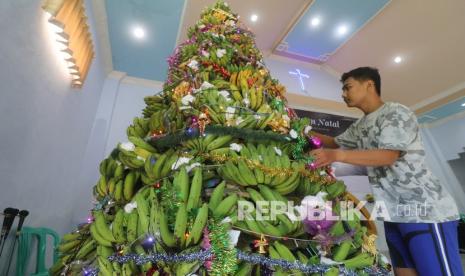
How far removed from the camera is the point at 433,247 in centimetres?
81

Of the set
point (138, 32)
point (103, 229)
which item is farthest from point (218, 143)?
point (138, 32)

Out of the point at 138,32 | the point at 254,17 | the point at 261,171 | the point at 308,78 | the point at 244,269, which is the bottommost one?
the point at 244,269

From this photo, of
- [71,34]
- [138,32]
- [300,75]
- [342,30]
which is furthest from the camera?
[300,75]

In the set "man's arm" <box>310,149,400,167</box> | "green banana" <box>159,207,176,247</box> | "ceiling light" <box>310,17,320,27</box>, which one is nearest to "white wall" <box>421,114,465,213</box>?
"ceiling light" <box>310,17,320,27</box>

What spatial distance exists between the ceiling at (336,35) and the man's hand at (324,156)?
2.16m

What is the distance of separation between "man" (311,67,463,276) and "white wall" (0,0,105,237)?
1501mm

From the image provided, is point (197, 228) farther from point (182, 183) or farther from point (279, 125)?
point (279, 125)

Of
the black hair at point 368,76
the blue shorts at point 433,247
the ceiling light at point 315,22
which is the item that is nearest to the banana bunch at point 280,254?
the blue shorts at point 433,247

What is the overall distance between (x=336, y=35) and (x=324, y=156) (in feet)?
10.4

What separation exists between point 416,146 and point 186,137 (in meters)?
0.97

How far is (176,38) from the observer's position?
103 inches

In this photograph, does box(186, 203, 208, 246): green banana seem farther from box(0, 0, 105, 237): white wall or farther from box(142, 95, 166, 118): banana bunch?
box(0, 0, 105, 237): white wall

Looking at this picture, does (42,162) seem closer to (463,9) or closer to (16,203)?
(16,203)

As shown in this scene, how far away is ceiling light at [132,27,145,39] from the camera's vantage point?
96.3 inches
